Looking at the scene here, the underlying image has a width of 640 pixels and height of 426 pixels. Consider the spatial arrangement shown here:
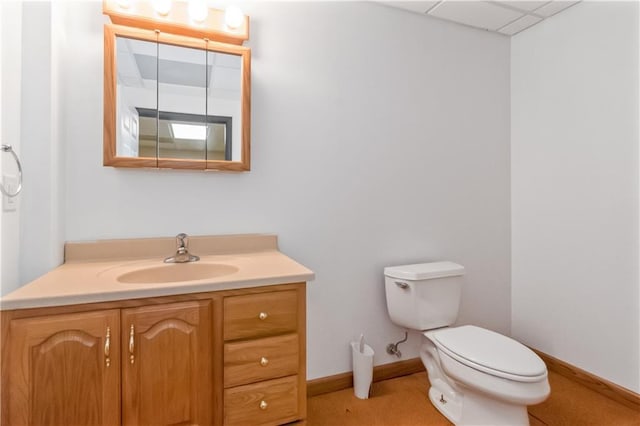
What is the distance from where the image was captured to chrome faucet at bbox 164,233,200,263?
143cm

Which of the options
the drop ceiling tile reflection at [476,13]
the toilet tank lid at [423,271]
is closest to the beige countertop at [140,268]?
the toilet tank lid at [423,271]

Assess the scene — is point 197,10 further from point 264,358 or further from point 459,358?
point 459,358

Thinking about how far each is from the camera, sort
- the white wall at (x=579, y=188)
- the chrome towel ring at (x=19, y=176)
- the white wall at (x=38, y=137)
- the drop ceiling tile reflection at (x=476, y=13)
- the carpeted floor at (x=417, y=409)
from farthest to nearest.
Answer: the drop ceiling tile reflection at (x=476, y=13)
the white wall at (x=579, y=188)
the carpeted floor at (x=417, y=409)
the white wall at (x=38, y=137)
the chrome towel ring at (x=19, y=176)

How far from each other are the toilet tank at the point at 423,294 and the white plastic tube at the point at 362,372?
28cm

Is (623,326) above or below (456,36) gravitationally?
below

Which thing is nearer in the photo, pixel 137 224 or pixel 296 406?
pixel 296 406

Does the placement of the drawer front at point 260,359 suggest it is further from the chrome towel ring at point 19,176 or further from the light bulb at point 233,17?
the light bulb at point 233,17

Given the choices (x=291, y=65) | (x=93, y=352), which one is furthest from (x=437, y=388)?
(x=291, y=65)

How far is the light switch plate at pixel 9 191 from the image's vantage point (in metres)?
1.13

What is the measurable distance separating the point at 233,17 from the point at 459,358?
1877mm

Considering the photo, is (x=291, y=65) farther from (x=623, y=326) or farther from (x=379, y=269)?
(x=623, y=326)

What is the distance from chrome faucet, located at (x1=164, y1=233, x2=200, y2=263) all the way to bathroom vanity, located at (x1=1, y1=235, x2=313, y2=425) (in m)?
0.13

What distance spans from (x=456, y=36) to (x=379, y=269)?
159 centimetres

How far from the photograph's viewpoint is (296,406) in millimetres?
1227
